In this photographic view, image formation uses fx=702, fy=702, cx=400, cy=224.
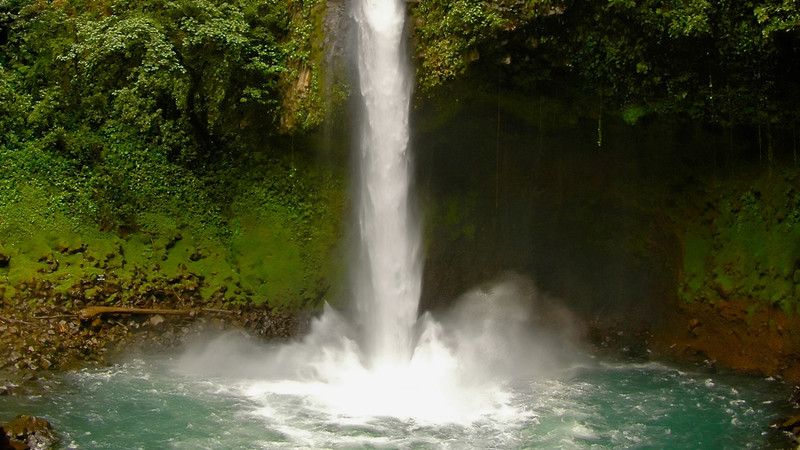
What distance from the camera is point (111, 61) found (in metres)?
12.8

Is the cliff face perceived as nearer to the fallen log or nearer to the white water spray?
the white water spray

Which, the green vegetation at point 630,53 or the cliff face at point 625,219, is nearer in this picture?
the green vegetation at point 630,53

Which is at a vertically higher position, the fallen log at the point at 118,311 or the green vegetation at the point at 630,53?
the green vegetation at the point at 630,53

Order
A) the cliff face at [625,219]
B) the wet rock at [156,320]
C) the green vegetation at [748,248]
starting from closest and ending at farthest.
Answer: the green vegetation at [748,248] < the cliff face at [625,219] < the wet rock at [156,320]

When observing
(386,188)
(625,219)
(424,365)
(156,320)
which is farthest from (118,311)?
(625,219)

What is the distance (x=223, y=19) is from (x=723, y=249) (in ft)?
31.6

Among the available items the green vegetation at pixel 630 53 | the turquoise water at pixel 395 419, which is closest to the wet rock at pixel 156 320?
the turquoise water at pixel 395 419

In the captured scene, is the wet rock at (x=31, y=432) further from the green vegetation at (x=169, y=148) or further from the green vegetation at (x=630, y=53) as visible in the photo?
the green vegetation at (x=630, y=53)

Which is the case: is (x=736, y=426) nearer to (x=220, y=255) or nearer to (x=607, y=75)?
(x=607, y=75)

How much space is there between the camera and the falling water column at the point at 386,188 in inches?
469

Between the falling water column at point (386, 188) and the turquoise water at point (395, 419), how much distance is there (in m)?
2.29

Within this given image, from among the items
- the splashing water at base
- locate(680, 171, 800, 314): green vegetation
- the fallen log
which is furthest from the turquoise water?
locate(680, 171, 800, 314): green vegetation

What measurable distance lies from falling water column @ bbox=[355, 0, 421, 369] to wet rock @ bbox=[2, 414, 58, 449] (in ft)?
16.0

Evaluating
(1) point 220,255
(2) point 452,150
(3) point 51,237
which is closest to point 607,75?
(2) point 452,150
